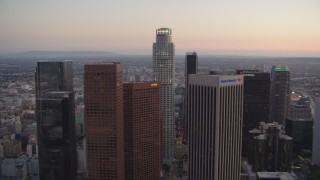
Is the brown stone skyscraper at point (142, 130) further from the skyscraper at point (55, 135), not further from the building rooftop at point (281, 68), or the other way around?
the building rooftop at point (281, 68)

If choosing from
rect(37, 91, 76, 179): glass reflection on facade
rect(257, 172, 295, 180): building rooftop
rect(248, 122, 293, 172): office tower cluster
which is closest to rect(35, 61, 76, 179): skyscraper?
rect(37, 91, 76, 179): glass reflection on facade

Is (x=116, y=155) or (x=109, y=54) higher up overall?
(x=109, y=54)

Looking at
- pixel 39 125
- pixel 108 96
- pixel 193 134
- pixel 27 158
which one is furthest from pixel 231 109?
pixel 27 158

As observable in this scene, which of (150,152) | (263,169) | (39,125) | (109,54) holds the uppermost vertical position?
(109,54)

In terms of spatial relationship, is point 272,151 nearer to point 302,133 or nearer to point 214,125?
point 302,133

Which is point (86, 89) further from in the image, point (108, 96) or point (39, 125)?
point (39, 125)

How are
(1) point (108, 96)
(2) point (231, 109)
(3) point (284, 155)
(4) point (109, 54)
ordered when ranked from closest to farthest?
(2) point (231, 109)
(1) point (108, 96)
(4) point (109, 54)
(3) point (284, 155)

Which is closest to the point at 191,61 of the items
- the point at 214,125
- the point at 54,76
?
the point at 54,76
